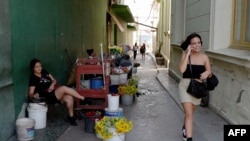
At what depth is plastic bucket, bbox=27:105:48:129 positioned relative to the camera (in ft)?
17.1

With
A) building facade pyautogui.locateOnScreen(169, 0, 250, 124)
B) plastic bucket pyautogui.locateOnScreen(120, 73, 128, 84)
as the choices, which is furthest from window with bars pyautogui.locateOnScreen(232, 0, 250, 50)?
plastic bucket pyautogui.locateOnScreen(120, 73, 128, 84)

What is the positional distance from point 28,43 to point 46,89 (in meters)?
0.86

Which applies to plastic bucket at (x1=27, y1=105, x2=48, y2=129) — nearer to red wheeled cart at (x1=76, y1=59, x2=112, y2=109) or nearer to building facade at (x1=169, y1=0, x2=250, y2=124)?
red wheeled cart at (x1=76, y1=59, x2=112, y2=109)

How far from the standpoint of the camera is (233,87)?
217 inches

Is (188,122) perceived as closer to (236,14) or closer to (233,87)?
(233,87)

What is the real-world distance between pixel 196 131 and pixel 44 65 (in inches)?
129

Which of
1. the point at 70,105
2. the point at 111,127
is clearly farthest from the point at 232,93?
the point at 70,105

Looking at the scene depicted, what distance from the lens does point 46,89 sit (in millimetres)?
5578

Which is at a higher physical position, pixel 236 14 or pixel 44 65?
pixel 236 14

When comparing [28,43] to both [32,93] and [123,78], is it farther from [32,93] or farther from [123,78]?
[123,78]

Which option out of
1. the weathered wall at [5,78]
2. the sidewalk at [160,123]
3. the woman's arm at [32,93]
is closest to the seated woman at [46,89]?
the woman's arm at [32,93]

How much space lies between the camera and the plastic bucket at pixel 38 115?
17.1 feet

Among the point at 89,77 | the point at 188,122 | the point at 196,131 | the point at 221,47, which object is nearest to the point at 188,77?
the point at 188,122

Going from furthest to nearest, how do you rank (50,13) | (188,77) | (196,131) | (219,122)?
(50,13) < (219,122) < (196,131) < (188,77)
